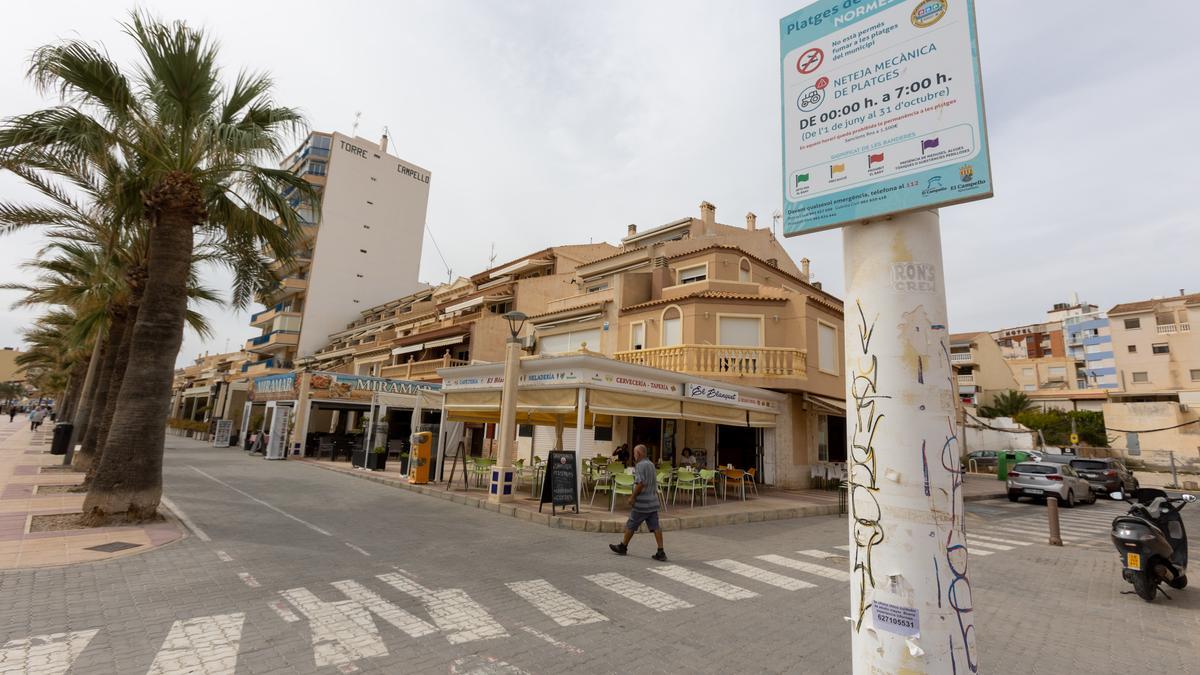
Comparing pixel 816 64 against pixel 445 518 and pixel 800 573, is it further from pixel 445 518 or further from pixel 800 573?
pixel 445 518

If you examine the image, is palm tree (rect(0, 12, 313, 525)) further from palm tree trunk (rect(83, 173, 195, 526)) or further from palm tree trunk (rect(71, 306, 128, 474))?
palm tree trunk (rect(71, 306, 128, 474))

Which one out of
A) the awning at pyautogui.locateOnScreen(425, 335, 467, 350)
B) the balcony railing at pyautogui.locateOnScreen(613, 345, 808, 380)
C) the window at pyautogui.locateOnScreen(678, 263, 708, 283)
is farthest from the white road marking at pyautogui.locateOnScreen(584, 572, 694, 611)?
the awning at pyautogui.locateOnScreen(425, 335, 467, 350)

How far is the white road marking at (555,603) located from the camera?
197 inches

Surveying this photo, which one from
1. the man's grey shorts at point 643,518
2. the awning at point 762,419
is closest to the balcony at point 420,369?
the awning at point 762,419

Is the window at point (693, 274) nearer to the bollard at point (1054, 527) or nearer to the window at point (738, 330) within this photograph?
A: the window at point (738, 330)

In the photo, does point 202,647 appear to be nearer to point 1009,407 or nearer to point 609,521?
point 609,521

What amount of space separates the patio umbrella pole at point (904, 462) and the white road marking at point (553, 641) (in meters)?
2.48

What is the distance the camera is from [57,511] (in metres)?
9.12

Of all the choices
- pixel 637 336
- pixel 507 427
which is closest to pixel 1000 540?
pixel 507 427

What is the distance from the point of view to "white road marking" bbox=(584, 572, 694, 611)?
18.2ft

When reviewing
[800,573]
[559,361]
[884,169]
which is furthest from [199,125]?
[800,573]

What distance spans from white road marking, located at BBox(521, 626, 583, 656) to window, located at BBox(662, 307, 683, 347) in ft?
48.7

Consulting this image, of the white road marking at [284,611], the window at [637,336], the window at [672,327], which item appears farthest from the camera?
the window at [637,336]

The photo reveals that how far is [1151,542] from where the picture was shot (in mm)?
6199
